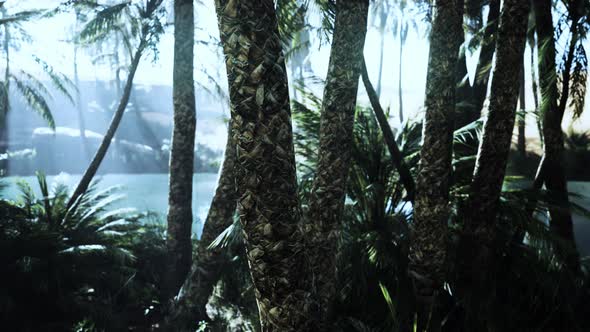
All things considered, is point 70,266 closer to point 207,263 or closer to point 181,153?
point 207,263

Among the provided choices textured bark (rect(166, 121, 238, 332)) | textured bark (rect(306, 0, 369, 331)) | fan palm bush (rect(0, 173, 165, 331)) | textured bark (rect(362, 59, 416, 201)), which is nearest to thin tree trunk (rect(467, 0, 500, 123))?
textured bark (rect(362, 59, 416, 201))

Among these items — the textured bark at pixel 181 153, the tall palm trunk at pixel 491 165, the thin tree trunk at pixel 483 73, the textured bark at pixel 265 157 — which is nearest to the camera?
the textured bark at pixel 265 157

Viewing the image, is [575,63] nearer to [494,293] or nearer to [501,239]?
[501,239]

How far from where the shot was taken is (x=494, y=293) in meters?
5.47

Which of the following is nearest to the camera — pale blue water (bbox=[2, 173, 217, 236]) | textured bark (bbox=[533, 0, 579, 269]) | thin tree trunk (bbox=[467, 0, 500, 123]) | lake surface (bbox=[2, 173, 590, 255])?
textured bark (bbox=[533, 0, 579, 269])

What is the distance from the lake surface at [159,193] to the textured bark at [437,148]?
109 inches

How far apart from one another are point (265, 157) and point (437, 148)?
9.85 ft

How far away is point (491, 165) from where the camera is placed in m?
5.47

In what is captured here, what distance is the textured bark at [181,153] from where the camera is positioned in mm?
7305

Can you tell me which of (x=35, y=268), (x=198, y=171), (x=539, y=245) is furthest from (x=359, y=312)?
(x=198, y=171)

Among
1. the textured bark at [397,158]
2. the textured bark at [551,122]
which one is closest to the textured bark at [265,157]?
the textured bark at [397,158]

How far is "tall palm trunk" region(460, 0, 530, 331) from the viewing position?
530 cm

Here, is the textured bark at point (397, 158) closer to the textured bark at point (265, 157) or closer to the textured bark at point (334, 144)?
the textured bark at point (334, 144)

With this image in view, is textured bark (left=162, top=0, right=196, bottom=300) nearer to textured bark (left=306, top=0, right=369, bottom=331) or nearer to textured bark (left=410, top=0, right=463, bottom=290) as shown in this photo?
textured bark (left=306, top=0, right=369, bottom=331)
